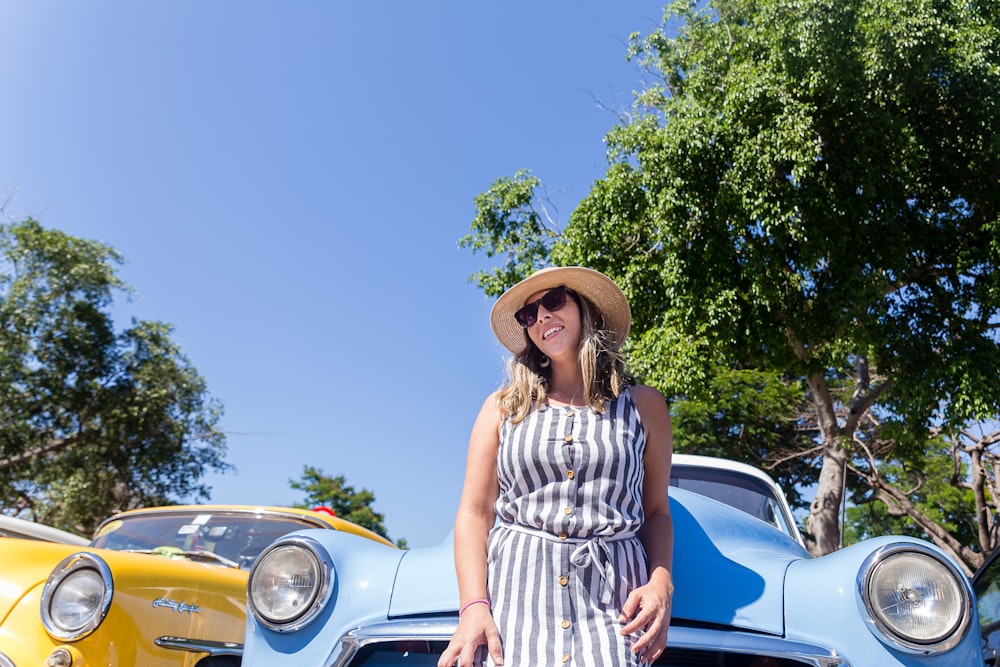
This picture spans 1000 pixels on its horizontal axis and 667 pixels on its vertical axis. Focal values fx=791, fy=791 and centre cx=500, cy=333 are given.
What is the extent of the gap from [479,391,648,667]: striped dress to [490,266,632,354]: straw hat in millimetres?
426

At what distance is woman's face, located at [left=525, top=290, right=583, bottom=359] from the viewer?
7.12 ft

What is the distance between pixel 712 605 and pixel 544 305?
3.19ft

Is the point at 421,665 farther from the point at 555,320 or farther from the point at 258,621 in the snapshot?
the point at 555,320

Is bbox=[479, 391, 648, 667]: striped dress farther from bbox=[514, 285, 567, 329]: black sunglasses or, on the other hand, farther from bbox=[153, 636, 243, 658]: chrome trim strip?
bbox=[153, 636, 243, 658]: chrome trim strip

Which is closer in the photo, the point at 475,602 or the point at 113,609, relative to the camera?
the point at 475,602

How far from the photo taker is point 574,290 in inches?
90.9

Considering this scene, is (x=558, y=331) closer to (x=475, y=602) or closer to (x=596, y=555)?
(x=596, y=555)

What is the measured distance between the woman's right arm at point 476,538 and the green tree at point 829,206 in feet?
28.8

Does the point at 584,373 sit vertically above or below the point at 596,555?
above

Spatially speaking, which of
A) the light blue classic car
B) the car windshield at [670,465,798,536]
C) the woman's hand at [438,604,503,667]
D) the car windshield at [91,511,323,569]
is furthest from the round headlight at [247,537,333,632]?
the car windshield at [670,465,798,536]

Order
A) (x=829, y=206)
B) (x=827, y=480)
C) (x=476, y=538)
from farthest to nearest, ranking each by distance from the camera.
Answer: (x=827, y=480), (x=829, y=206), (x=476, y=538)

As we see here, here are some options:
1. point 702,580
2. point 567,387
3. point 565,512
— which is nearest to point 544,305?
point 567,387

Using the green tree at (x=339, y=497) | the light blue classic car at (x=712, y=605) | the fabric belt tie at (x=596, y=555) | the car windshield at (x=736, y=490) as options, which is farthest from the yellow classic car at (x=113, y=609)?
the green tree at (x=339, y=497)

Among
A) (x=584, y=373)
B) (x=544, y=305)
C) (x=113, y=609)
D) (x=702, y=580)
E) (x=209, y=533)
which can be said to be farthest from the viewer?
(x=209, y=533)
